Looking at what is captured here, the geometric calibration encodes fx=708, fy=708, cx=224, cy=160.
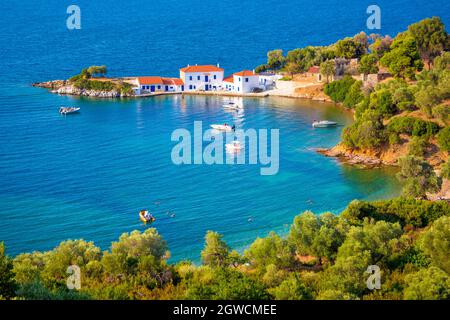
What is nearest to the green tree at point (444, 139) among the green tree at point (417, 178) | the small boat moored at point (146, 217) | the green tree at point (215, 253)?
the green tree at point (417, 178)

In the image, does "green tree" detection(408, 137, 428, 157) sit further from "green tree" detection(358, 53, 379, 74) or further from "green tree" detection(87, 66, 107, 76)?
"green tree" detection(87, 66, 107, 76)

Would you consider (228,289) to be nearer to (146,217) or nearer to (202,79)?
(146,217)

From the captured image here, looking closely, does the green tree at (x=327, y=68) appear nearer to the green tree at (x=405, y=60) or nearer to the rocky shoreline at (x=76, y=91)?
the green tree at (x=405, y=60)

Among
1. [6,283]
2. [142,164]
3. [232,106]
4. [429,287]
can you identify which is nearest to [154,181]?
[142,164]
